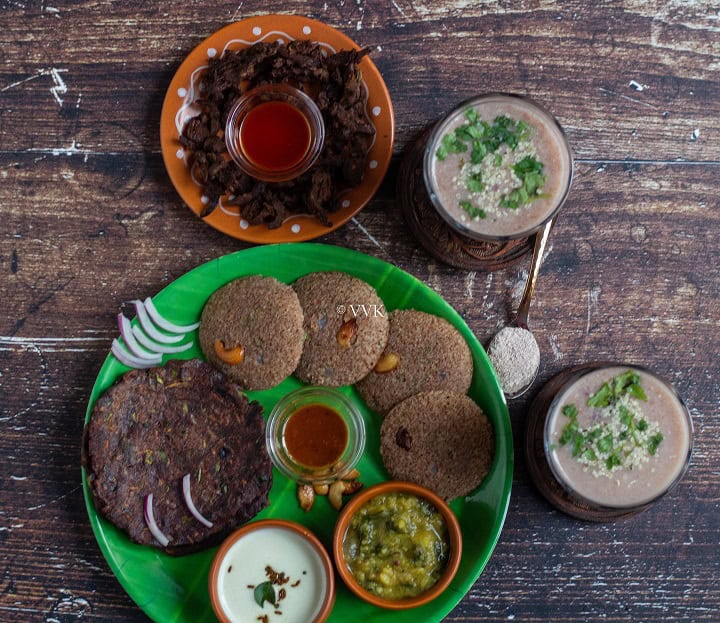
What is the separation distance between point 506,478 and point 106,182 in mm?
1971

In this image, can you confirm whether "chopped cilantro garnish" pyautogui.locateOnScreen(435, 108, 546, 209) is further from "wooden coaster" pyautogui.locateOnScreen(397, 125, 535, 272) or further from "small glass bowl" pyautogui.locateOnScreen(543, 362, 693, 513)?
"small glass bowl" pyautogui.locateOnScreen(543, 362, 693, 513)

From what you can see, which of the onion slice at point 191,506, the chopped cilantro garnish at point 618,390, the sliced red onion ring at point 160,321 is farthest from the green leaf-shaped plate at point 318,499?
the chopped cilantro garnish at point 618,390

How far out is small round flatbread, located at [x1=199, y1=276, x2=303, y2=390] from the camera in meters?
2.72

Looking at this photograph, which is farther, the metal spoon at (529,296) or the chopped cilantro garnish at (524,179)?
the metal spoon at (529,296)

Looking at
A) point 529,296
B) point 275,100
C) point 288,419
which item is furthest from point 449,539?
point 275,100

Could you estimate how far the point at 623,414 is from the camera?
2.42 metres

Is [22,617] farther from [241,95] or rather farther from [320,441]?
[241,95]

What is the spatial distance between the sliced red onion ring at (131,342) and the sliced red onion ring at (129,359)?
0.01 metres

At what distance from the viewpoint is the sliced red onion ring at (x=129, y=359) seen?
2723 mm

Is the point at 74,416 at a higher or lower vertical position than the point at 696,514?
higher

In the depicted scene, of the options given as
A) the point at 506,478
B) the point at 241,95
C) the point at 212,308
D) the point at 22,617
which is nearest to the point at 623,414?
the point at 506,478

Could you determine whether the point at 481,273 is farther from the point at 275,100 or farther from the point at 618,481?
the point at 275,100

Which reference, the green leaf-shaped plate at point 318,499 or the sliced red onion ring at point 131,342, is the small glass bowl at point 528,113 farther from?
the sliced red onion ring at point 131,342

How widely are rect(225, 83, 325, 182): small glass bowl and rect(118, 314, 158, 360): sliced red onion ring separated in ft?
2.46
